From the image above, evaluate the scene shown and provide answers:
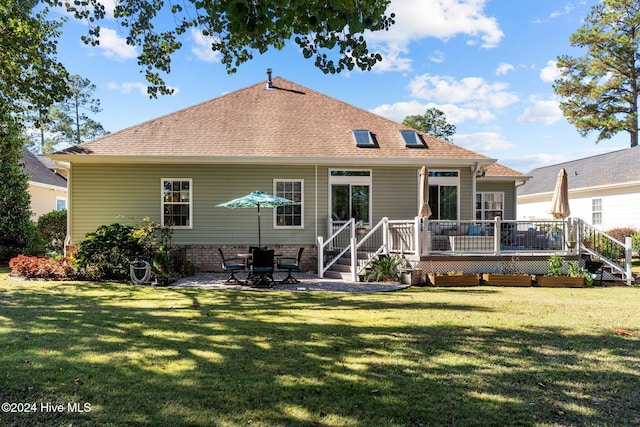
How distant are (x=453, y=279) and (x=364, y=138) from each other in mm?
6229

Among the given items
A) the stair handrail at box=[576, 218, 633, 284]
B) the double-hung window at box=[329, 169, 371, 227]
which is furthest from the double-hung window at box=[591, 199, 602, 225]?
the double-hung window at box=[329, 169, 371, 227]

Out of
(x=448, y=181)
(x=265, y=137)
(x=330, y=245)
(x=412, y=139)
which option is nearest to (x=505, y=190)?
(x=448, y=181)

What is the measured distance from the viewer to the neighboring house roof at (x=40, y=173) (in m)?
20.7

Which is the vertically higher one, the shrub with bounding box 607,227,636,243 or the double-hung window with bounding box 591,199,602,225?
the double-hung window with bounding box 591,199,602,225

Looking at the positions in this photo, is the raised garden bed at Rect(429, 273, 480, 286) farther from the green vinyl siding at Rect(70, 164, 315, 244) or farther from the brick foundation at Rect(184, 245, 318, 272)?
the green vinyl siding at Rect(70, 164, 315, 244)

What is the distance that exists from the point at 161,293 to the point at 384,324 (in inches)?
207

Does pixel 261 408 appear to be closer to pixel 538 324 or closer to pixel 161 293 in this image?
pixel 538 324

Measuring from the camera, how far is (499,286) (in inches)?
402

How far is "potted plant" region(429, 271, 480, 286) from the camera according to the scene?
10102mm

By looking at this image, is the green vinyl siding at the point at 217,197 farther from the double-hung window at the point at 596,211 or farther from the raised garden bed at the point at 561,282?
the double-hung window at the point at 596,211

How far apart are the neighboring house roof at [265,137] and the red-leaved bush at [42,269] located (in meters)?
3.51

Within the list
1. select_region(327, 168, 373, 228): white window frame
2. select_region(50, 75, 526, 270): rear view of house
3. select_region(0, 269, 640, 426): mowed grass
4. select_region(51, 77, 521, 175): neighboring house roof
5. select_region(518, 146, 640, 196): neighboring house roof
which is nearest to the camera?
select_region(0, 269, 640, 426): mowed grass

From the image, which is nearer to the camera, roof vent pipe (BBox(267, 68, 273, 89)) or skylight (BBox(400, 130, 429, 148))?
skylight (BBox(400, 130, 429, 148))

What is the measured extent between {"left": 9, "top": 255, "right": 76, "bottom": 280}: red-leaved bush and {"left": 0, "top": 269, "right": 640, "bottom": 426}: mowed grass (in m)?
3.53
